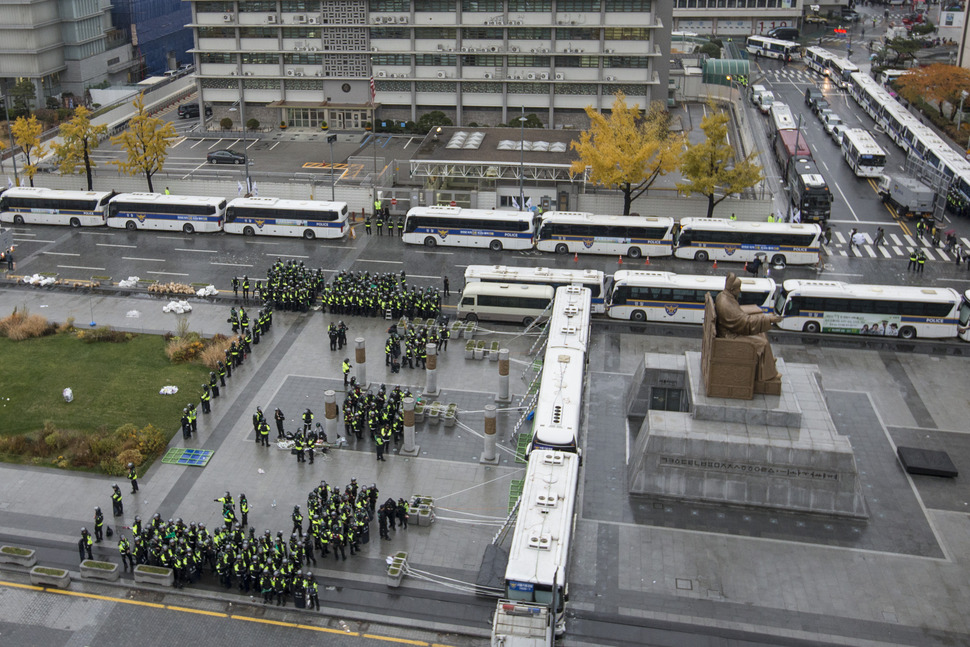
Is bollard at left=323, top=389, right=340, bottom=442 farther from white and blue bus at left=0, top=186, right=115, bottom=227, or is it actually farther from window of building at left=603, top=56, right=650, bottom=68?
window of building at left=603, top=56, right=650, bottom=68

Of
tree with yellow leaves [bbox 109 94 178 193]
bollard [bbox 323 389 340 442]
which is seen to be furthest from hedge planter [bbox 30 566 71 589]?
tree with yellow leaves [bbox 109 94 178 193]

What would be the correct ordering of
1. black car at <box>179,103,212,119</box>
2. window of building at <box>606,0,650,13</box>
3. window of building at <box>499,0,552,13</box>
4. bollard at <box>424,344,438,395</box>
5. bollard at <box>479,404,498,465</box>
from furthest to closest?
black car at <box>179,103,212,119</box> → window of building at <box>499,0,552,13</box> → window of building at <box>606,0,650,13</box> → bollard at <box>424,344,438,395</box> → bollard at <box>479,404,498,465</box>

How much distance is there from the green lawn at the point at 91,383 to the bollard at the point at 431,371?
9745 mm

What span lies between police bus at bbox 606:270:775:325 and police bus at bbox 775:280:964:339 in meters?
1.47

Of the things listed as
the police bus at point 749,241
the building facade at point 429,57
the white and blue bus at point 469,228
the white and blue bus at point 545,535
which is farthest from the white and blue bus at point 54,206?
the white and blue bus at point 545,535

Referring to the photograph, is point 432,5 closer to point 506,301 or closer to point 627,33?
point 627,33

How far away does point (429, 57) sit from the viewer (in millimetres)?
78125

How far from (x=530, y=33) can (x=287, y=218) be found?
29.4m

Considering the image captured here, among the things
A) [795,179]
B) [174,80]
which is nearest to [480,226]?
[795,179]

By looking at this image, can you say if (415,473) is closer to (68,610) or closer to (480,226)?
(68,610)

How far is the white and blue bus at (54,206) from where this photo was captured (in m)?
59.9

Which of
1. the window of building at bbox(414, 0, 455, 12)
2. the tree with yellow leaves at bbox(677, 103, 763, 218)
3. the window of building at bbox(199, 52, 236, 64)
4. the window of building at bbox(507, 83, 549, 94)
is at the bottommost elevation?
the tree with yellow leaves at bbox(677, 103, 763, 218)

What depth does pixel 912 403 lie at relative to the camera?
3944 cm

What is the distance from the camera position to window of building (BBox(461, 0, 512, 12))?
7531cm
